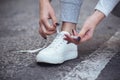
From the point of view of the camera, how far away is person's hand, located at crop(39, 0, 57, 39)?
4.69ft

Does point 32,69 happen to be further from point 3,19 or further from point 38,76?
point 3,19

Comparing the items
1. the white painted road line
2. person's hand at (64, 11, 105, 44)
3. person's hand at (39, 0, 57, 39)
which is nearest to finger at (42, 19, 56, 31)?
person's hand at (39, 0, 57, 39)

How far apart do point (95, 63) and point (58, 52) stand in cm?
17

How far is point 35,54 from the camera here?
66.8 inches

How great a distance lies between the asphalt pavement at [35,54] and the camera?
1429mm

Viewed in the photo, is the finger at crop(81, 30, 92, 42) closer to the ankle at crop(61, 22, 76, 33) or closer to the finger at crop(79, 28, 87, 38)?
the finger at crop(79, 28, 87, 38)

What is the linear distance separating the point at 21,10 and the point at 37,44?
1.10 metres

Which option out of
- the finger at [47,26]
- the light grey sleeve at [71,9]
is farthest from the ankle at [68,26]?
the finger at [47,26]

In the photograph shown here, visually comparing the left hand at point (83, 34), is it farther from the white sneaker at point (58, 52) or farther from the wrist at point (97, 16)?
the white sneaker at point (58, 52)

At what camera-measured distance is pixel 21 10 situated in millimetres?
2920

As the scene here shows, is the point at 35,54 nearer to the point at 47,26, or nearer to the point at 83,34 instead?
the point at 47,26

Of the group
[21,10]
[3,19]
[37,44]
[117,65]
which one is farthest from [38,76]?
[21,10]

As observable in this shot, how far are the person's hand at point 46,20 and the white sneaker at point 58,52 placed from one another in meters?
Answer: 0.09

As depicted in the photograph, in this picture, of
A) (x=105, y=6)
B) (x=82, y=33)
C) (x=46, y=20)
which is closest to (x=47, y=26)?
(x=46, y=20)
